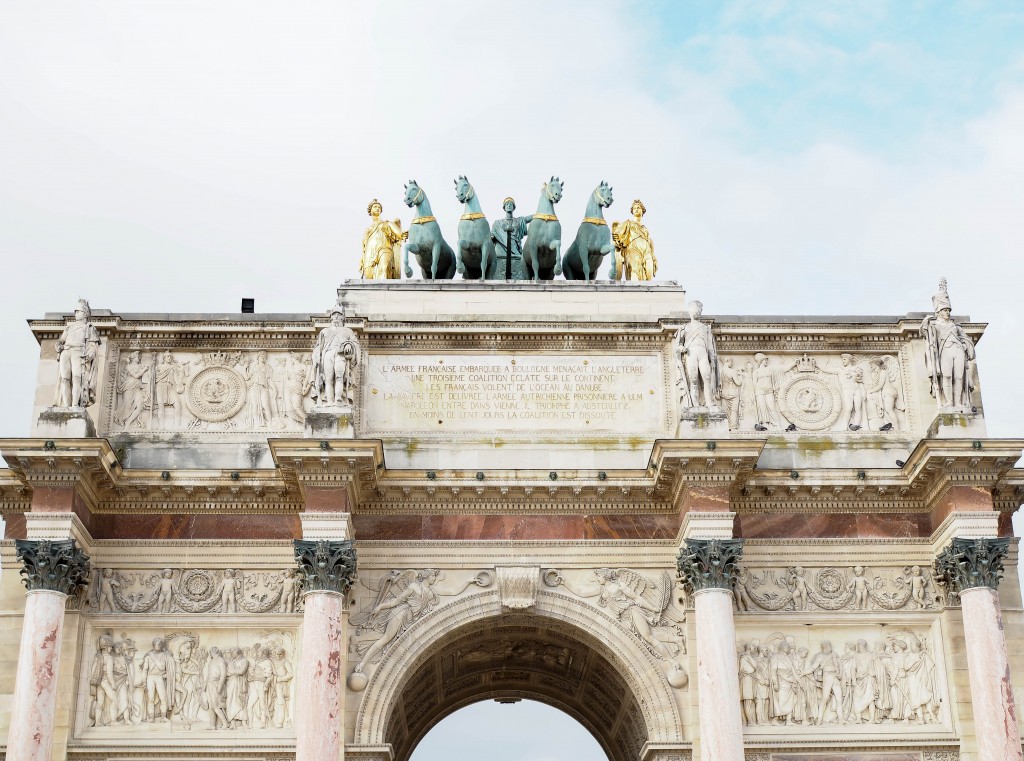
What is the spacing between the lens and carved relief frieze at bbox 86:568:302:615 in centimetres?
2497

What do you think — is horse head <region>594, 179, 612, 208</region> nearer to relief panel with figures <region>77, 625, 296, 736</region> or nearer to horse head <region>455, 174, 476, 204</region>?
horse head <region>455, 174, 476, 204</region>

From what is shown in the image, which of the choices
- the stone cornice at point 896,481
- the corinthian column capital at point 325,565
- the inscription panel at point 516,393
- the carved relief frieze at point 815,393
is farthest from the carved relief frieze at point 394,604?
the carved relief frieze at point 815,393

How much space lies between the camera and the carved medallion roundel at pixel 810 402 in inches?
1047

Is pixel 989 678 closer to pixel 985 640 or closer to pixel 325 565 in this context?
pixel 985 640

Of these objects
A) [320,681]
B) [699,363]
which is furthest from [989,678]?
[320,681]

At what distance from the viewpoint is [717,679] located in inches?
923

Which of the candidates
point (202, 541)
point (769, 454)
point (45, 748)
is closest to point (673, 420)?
point (769, 454)

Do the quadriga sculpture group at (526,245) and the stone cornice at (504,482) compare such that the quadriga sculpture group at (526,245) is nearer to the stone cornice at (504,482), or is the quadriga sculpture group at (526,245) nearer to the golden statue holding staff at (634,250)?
the golden statue holding staff at (634,250)

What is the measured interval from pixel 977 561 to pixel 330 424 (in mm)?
10297

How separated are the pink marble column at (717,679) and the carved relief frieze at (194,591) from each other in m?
6.40

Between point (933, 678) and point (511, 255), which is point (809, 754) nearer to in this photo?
point (933, 678)

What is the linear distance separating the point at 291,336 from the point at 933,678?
11.9 meters

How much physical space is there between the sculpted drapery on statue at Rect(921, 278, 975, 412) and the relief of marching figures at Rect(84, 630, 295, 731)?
11.3 m

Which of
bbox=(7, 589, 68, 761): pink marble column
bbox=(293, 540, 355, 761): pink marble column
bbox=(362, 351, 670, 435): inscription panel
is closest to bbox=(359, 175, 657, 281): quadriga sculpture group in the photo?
bbox=(362, 351, 670, 435): inscription panel
